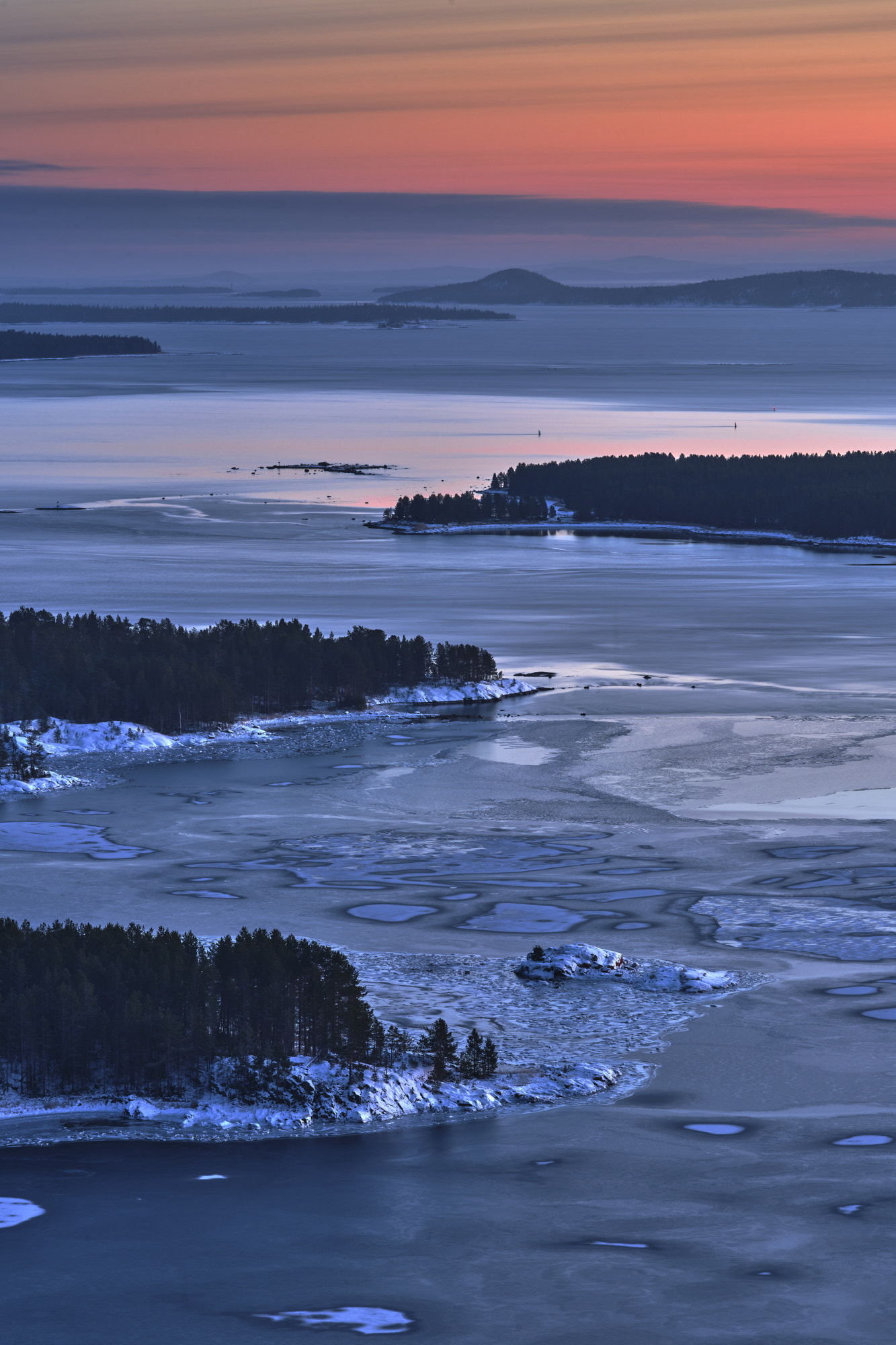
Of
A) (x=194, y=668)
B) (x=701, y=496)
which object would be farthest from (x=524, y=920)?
(x=701, y=496)

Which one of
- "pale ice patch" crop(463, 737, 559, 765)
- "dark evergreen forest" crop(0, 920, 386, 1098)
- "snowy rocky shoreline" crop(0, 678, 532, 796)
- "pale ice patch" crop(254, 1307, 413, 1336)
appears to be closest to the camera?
"pale ice patch" crop(254, 1307, 413, 1336)

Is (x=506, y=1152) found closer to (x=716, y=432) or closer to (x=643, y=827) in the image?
(x=643, y=827)

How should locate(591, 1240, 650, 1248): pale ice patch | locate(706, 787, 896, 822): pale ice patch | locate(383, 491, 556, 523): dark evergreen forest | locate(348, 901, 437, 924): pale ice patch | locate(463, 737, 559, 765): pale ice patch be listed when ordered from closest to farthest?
1. locate(591, 1240, 650, 1248): pale ice patch
2. locate(348, 901, 437, 924): pale ice patch
3. locate(706, 787, 896, 822): pale ice patch
4. locate(463, 737, 559, 765): pale ice patch
5. locate(383, 491, 556, 523): dark evergreen forest

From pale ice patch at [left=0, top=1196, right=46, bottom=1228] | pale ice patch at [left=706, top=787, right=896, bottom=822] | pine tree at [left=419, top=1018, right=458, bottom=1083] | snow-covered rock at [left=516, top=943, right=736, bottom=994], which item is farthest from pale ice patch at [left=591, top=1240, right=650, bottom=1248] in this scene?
pale ice patch at [left=706, top=787, right=896, bottom=822]

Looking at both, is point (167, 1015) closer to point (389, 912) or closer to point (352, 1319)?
point (352, 1319)

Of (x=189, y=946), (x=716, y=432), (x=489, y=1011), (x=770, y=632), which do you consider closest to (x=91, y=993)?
(x=189, y=946)

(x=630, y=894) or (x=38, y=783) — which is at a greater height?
(x=38, y=783)

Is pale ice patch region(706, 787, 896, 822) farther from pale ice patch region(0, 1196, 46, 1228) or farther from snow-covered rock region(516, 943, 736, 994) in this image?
pale ice patch region(0, 1196, 46, 1228)
